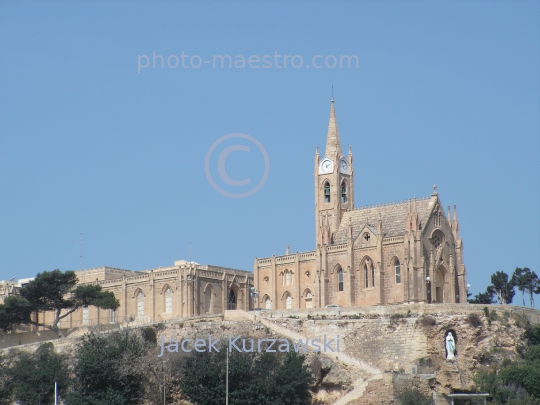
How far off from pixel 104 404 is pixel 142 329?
34.3ft

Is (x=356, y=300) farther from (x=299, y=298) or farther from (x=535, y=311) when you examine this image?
(x=535, y=311)

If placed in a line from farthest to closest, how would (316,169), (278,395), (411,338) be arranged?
1. (316,169)
2. (411,338)
3. (278,395)

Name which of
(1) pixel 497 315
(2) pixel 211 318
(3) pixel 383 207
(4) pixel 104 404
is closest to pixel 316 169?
(3) pixel 383 207

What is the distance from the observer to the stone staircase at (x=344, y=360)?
243ft

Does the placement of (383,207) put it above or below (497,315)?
above

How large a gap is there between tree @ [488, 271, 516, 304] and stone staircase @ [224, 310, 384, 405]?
3132 cm

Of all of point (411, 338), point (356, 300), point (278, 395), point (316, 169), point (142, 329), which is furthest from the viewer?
point (316, 169)

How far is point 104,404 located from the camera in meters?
75.3

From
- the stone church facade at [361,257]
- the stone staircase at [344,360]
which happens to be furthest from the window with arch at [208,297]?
the stone staircase at [344,360]

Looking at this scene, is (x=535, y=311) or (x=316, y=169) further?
(x=316, y=169)

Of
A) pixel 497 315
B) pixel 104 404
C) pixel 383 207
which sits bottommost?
pixel 104 404

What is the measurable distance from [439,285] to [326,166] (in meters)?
14.4

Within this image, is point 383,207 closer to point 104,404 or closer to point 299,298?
point 299,298

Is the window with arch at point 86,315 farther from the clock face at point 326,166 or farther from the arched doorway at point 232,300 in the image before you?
the clock face at point 326,166
